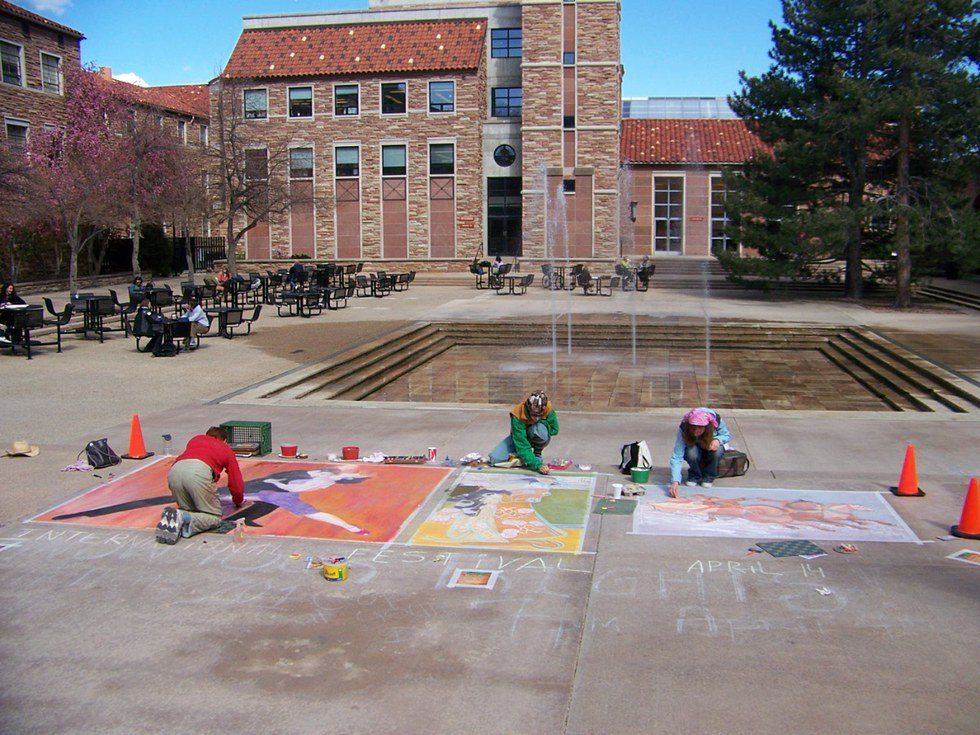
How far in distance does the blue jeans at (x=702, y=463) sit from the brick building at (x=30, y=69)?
33.0 metres

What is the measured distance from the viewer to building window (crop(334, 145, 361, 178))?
4981cm

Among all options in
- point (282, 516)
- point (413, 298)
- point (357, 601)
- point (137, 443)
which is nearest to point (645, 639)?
point (357, 601)

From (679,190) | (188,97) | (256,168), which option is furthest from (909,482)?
(188,97)

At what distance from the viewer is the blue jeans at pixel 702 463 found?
36.6 ft

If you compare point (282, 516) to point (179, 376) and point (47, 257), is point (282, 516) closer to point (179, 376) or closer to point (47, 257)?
point (179, 376)

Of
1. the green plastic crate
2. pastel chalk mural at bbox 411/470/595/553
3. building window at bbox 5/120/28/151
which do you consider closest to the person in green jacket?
pastel chalk mural at bbox 411/470/595/553

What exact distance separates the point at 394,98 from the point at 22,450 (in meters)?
39.9

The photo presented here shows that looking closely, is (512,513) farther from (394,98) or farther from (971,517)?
(394,98)

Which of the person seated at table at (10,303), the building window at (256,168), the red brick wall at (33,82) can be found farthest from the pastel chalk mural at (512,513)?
the red brick wall at (33,82)

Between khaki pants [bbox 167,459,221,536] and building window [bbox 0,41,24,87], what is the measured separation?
1368 inches

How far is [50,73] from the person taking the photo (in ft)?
133

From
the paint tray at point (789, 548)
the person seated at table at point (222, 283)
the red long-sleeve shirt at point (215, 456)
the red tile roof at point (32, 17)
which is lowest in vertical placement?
the paint tray at point (789, 548)

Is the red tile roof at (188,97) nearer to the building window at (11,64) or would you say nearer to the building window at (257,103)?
the building window at (257,103)

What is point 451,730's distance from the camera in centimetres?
583
